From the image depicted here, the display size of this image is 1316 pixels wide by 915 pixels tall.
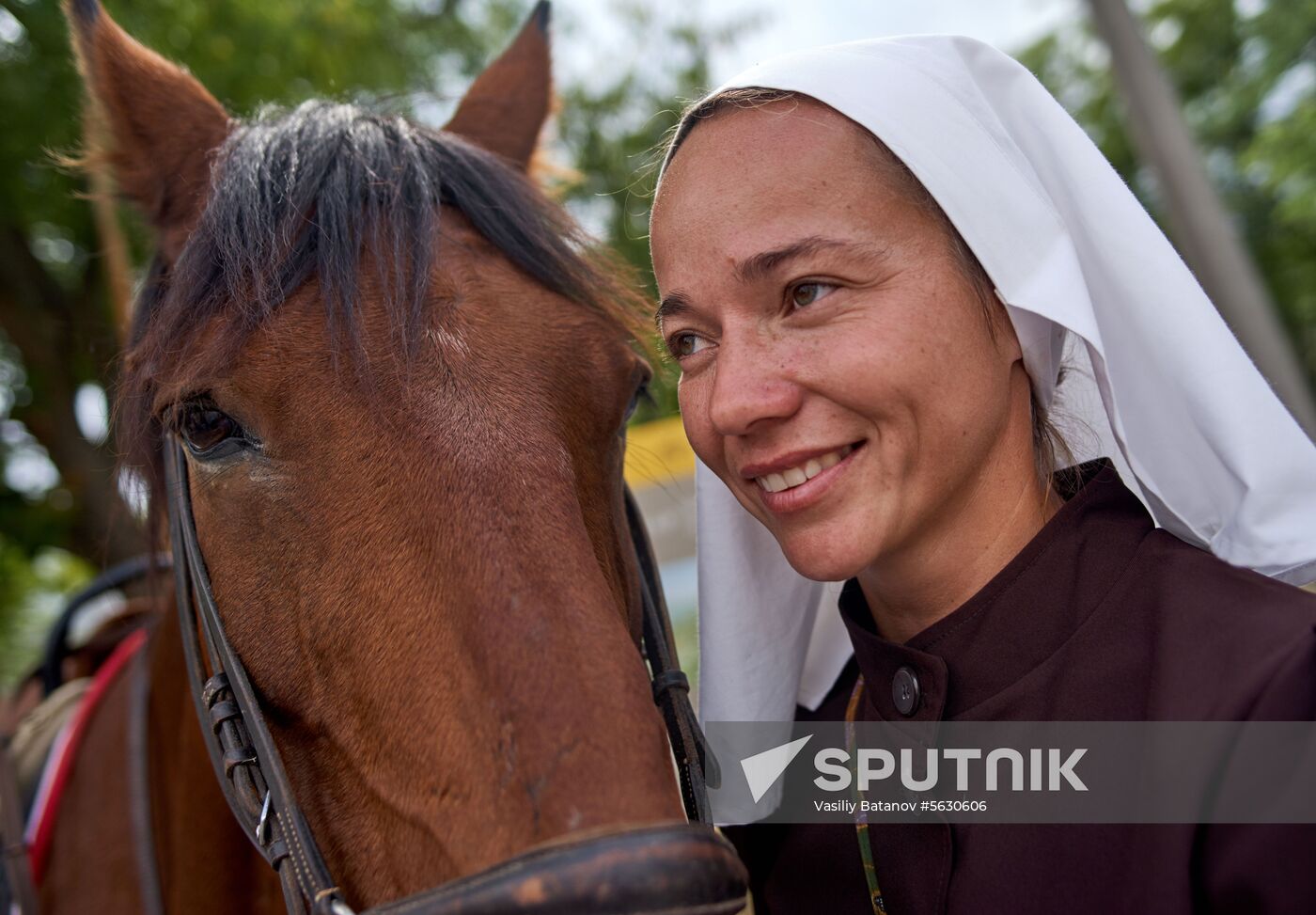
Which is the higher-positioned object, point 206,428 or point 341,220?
point 341,220

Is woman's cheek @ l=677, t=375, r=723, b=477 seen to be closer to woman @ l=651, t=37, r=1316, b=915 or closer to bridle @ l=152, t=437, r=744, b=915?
woman @ l=651, t=37, r=1316, b=915

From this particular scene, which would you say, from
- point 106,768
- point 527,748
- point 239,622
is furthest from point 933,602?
point 106,768

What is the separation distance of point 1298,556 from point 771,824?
1038mm

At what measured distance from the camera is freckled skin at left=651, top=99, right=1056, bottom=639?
1.45 meters

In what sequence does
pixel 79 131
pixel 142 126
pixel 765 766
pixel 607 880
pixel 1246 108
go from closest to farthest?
pixel 607 880
pixel 765 766
pixel 142 126
pixel 79 131
pixel 1246 108

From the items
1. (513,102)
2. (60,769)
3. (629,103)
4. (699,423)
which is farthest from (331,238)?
(629,103)

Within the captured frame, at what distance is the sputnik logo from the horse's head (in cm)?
36

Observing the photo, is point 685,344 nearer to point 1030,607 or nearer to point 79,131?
point 1030,607

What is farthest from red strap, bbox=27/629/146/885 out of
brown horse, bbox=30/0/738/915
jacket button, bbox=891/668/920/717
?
jacket button, bbox=891/668/920/717

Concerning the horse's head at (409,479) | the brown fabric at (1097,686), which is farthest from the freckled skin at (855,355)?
the horse's head at (409,479)

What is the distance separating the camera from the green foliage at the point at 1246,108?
33.3 feet

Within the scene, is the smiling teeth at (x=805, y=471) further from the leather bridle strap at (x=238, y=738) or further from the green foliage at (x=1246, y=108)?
the green foliage at (x=1246, y=108)

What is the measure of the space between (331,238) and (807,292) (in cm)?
87

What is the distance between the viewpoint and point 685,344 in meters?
1.75
